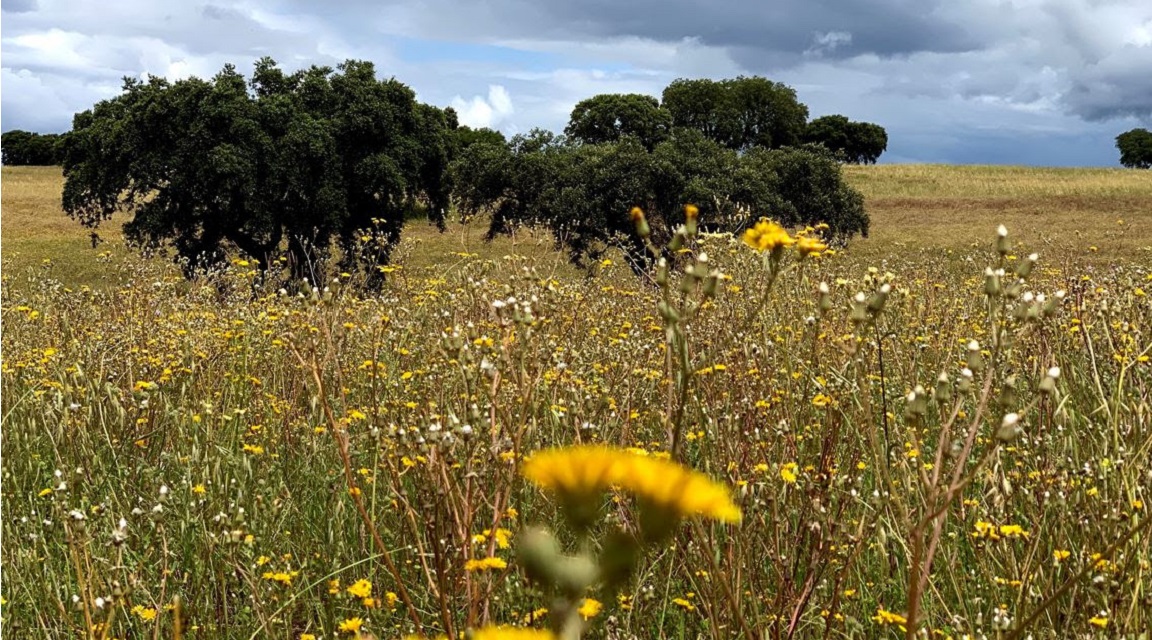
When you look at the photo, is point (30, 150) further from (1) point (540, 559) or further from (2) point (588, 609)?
(1) point (540, 559)

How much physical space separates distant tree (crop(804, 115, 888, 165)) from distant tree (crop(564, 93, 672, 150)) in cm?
3360

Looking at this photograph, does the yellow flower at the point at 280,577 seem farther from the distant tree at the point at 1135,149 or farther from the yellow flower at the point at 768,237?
the distant tree at the point at 1135,149

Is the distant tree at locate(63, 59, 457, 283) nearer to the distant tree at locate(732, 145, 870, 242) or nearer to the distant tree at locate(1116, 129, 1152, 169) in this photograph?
the distant tree at locate(732, 145, 870, 242)

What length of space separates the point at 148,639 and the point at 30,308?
489cm

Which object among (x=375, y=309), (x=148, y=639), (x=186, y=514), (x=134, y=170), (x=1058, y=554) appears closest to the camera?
(x=1058, y=554)

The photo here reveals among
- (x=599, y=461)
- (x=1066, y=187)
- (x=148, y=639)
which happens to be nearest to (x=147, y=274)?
(x=148, y=639)

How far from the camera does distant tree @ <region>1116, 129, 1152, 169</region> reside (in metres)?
84.6

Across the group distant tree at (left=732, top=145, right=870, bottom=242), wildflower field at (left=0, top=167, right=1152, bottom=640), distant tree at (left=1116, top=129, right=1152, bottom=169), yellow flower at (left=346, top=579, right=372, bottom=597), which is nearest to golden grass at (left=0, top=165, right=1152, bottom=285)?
distant tree at (left=732, top=145, right=870, bottom=242)

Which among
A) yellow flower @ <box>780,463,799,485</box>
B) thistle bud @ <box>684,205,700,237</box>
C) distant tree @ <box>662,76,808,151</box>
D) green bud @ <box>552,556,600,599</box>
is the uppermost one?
distant tree @ <box>662,76,808,151</box>

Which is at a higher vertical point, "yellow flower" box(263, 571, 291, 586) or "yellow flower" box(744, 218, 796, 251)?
"yellow flower" box(744, 218, 796, 251)

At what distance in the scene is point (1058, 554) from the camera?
266 centimetres

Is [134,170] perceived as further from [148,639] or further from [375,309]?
[148,639]

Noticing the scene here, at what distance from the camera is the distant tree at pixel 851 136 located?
253 feet

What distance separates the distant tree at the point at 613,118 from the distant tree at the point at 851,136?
110 feet
